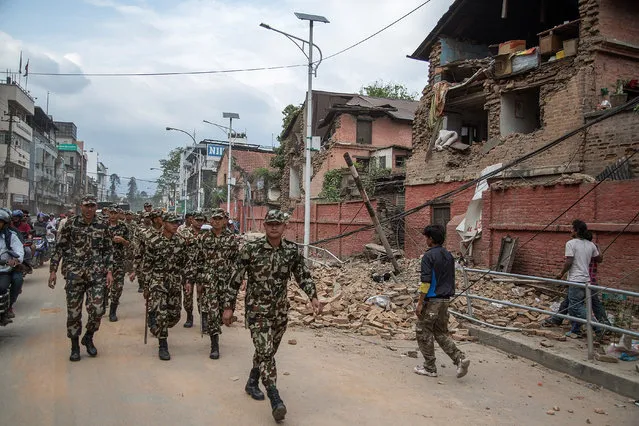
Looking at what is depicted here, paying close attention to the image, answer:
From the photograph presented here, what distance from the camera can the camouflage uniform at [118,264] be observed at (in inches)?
337

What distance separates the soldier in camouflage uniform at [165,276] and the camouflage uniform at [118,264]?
2.28 m

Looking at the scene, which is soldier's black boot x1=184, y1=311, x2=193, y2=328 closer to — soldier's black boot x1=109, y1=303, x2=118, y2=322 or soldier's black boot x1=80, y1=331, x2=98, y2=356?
soldier's black boot x1=109, y1=303, x2=118, y2=322

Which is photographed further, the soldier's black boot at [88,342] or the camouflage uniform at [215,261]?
the camouflage uniform at [215,261]

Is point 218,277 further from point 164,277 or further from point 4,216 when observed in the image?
point 4,216

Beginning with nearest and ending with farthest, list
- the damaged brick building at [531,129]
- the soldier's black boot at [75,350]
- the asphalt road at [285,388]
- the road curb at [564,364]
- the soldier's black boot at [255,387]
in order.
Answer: the asphalt road at [285,388] → the soldier's black boot at [255,387] → the road curb at [564,364] → the soldier's black boot at [75,350] → the damaged brick building at [531,129]

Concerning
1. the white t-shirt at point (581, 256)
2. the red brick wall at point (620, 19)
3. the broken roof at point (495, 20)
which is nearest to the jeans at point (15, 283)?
the white t-shirt at point (581, 256)

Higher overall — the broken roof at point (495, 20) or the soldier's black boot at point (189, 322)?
the broken roof at point (495, 20)

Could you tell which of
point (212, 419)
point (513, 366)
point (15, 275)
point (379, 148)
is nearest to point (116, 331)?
point (15, 275)

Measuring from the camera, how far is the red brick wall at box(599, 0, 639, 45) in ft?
42.0

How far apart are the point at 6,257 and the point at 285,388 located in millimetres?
4335

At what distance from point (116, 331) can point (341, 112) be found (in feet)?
78.7

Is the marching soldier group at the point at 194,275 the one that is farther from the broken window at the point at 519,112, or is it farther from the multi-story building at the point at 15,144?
the multi-story building at the point at 15,144

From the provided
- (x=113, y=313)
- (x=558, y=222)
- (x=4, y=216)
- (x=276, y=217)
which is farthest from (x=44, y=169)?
(x=276, y=217)

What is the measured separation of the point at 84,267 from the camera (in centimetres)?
606
